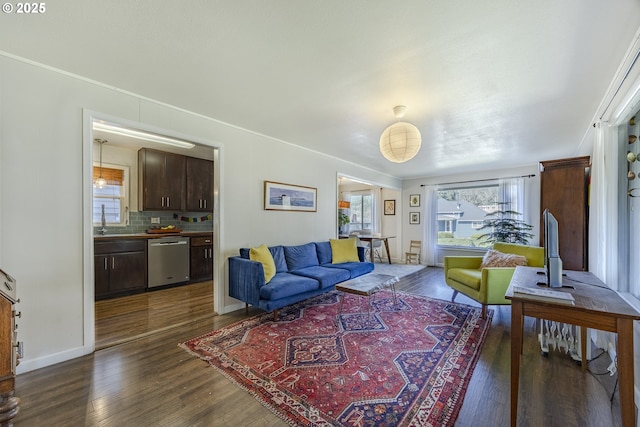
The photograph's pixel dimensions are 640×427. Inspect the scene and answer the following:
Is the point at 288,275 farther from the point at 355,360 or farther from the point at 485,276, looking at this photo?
the point at 485,276

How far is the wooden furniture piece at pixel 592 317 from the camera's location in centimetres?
126

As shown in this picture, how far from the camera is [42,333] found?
2.15 meters

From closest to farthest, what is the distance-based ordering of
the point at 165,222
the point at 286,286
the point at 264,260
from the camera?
the point at 286,286 → the point at 264,260 → the point at 165,222

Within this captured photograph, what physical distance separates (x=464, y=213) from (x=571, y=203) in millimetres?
3341

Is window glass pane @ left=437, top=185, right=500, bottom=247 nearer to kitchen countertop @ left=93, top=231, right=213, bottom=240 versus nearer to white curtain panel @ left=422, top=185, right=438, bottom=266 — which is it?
white curtain panel @ left=422, top=185, right=438, bottom=266

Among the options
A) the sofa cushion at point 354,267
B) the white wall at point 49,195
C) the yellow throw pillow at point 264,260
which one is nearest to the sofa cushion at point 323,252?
the sofa cushion at point 354,267

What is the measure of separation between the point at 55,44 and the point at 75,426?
2525 mm

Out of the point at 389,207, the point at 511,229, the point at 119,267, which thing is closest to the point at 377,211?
the point at 389,207

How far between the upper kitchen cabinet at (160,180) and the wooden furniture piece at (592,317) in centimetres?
521

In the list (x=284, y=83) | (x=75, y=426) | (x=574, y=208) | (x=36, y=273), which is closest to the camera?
(x=75, y=426)

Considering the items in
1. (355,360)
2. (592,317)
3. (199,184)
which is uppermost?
(199,184)

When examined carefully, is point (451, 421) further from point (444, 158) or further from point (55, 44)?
point (444, 158)

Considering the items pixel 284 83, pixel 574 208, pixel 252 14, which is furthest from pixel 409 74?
pixel 574 208

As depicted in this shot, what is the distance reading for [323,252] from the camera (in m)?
4.55
